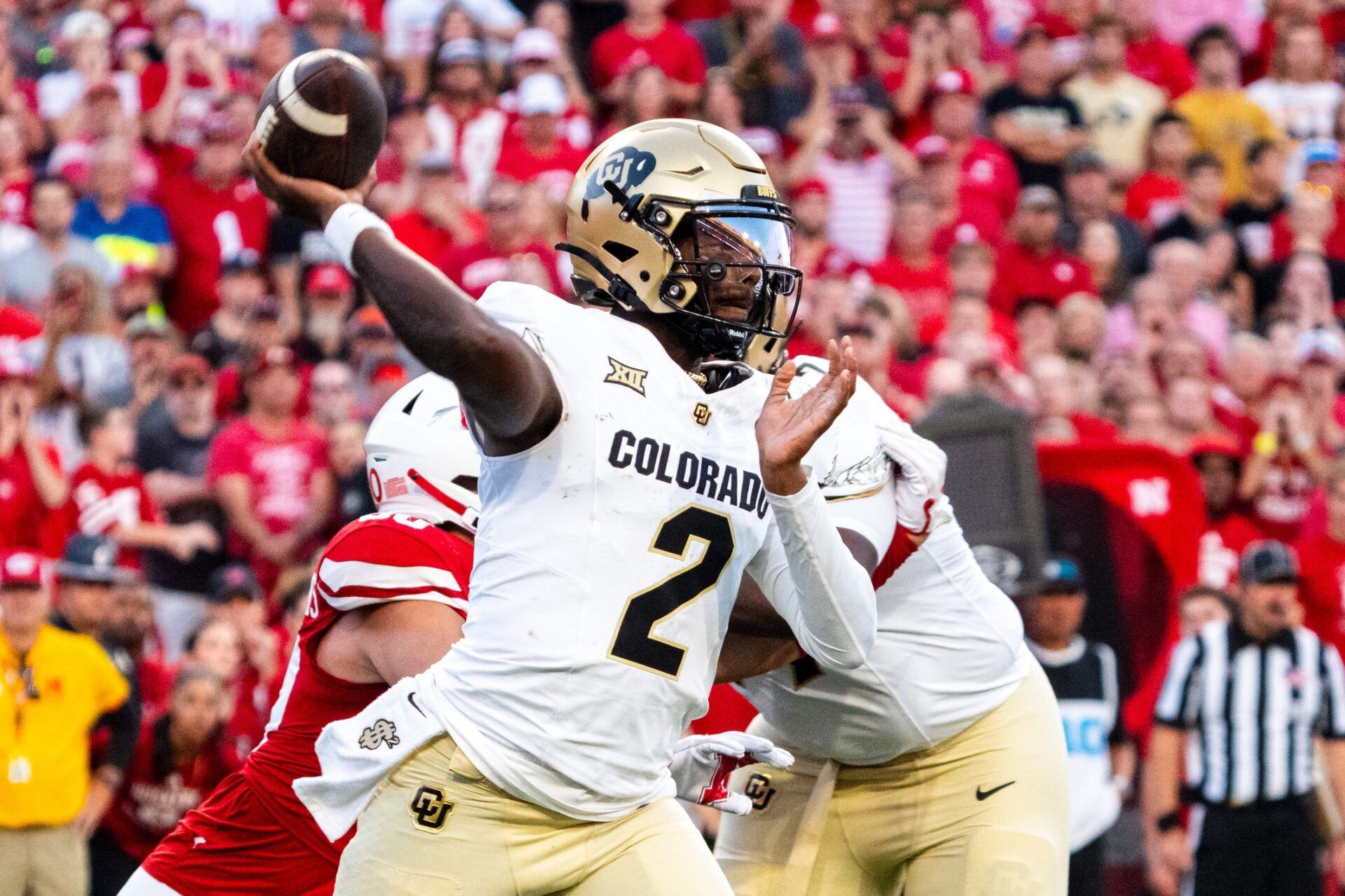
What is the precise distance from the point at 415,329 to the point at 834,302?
689 centimetres

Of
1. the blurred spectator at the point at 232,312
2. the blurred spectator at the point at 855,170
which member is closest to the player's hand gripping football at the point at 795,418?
the blurred spectator at the point at 232,312

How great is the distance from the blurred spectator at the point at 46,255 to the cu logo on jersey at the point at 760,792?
5.92m

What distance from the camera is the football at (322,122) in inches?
133

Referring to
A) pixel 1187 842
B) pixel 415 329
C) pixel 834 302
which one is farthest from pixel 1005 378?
pixel 415 329

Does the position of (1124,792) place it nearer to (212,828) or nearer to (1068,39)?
(212,828)

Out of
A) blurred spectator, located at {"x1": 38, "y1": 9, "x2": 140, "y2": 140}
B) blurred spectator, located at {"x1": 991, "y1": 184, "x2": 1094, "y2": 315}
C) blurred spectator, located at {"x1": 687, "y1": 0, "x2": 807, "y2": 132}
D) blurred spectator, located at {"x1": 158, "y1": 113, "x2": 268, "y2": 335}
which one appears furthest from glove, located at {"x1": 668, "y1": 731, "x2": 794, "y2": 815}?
blurred spectator, located at {"x1": 687, "y1": 0, "x2": 807, "y2": 132}

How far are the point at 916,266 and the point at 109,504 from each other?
466 centimetres

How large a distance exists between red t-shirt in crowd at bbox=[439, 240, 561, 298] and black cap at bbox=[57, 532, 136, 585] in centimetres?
227

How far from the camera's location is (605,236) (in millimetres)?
3799

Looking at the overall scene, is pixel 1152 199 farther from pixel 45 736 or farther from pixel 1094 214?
pixel 45 736

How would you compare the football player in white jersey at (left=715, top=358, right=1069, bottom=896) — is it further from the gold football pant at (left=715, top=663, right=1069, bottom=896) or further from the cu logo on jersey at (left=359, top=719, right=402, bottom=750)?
the cu logo on jersey at (left=359, top=719, right=402, bottom=750)

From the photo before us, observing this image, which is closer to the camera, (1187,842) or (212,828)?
(212,828)

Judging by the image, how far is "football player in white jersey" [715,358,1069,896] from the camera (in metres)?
4.33

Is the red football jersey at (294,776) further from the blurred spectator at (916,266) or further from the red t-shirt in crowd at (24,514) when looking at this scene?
the blurred spectator at (916,266)
